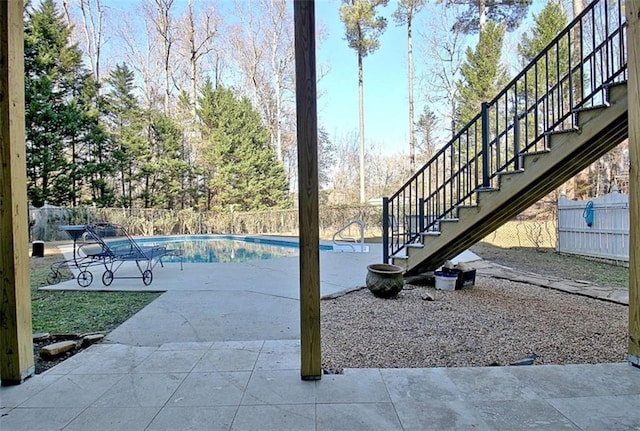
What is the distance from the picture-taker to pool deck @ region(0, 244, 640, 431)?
170 centimetres

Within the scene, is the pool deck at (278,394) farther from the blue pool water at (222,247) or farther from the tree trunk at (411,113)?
the tree trunk at (411,113)

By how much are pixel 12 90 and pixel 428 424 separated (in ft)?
9.44

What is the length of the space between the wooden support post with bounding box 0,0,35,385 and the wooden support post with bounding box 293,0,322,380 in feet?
5.42

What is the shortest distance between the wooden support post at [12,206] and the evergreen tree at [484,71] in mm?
13243

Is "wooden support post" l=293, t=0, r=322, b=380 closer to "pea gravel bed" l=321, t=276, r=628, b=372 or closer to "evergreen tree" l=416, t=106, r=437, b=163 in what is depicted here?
"pea gravel bed" l=321, t=276, r=628, b=372

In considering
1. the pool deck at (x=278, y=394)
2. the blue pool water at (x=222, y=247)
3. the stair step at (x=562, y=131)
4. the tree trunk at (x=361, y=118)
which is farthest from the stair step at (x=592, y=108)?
the tree trunk at (x=361, y=118)

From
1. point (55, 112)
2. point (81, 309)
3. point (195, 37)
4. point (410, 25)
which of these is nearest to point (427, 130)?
point (410, 25)

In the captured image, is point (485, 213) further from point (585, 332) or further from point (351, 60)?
point (351, 60)

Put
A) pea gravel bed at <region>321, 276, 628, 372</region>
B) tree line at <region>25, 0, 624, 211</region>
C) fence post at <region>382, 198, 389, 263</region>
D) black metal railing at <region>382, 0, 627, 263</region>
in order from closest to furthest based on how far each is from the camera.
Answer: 1. pea gravel bed at <region>321, 276, 628, 372</region>
2. black metal railing at <region>382, 0, 627, 263</region>
3. fence post at <region>382, 198, 389, 263</region>
4. tree line at <region>25, 0, 624, 211</region>

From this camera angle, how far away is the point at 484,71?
12.8 metres

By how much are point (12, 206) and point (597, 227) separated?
8719 mm

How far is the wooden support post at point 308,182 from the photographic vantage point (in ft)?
6.72

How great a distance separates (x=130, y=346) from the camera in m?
2.78

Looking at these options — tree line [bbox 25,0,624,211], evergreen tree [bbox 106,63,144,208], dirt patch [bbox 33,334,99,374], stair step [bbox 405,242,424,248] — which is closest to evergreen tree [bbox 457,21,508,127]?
tree line [bbox 25,0,624,211]
